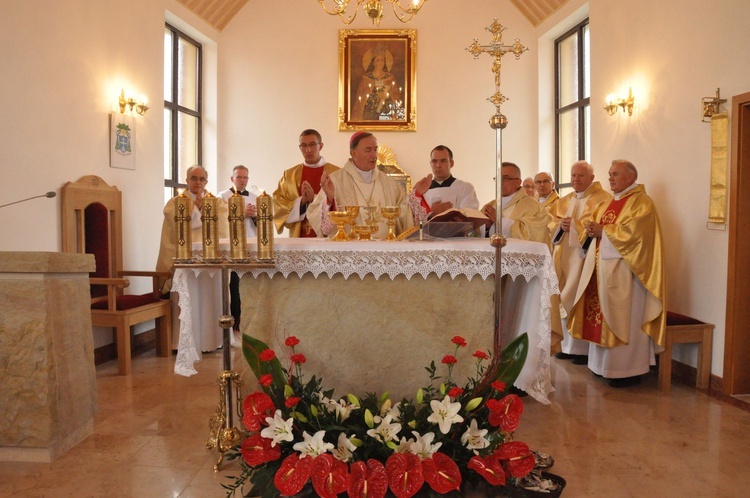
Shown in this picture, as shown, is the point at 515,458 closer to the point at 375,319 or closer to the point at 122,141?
the point at 375,319

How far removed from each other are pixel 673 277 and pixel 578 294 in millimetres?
955

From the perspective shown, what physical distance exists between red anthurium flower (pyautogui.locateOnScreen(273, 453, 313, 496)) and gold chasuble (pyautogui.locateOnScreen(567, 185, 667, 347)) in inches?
134

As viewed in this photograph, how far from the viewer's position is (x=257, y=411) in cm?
325

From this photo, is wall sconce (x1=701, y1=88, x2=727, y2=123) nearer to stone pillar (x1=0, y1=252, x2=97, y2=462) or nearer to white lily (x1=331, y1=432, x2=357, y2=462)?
white lily (x1=331, y1=432, x2=357, y2=462)

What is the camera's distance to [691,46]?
19.2ft

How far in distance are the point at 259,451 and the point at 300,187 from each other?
11.6ft

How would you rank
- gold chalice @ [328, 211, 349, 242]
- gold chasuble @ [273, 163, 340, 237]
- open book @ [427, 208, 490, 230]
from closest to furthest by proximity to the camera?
1. gold chalice @ [328, 211, 349, 242]
2. open book @ [427, 208, 490, 230]
3. gold chasuble @ [273, 163, 340, 237]

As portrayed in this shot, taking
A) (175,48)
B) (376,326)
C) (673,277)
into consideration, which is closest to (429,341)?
(376,326)

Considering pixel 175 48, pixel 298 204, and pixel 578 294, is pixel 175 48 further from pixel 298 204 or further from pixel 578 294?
pixel 578 294

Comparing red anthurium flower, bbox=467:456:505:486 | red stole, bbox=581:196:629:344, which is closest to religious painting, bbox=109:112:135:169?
red stole, bbox=581:196:629:344

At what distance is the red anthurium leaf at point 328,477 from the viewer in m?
2.89

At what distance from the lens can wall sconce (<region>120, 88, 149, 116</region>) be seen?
6980mm

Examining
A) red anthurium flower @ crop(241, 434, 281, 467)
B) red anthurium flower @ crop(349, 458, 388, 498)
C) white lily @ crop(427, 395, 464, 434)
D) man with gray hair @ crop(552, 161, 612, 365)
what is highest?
man with gray hair @ crop(552, 161, 612, 365)

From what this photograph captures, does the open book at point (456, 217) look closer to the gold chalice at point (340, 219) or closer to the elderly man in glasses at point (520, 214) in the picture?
the gold chalice at point (340, 219)
